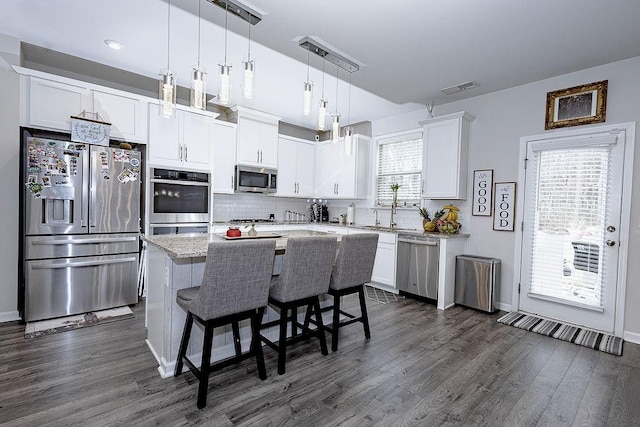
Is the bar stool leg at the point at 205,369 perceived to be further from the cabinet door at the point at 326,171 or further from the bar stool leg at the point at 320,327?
the cabinet door at the point at 326,171

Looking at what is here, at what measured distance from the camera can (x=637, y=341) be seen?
3006 millimetres

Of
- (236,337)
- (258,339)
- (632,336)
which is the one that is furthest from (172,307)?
(632,336)

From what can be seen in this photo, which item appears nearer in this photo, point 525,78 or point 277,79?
point 525,78

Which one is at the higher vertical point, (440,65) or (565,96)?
(440,65)

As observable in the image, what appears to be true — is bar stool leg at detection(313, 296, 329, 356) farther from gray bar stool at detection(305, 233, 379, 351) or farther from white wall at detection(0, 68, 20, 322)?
white wall at detection(0, 68, 20, 322)

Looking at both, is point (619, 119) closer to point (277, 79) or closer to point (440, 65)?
point (440, 65)

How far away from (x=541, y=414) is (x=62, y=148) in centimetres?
455

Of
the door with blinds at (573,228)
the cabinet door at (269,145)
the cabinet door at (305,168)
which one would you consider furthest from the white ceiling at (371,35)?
the cabinet door at (305,168)

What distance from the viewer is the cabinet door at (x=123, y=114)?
3465 millimetres

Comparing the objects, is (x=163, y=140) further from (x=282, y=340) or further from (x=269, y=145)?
(x=282, y=340)

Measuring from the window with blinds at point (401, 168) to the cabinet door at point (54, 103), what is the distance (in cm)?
419

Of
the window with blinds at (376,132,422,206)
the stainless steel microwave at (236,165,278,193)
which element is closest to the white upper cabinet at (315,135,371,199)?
the window with blinds at (376,132,422,206)

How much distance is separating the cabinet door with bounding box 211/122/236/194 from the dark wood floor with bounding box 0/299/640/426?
237 cm

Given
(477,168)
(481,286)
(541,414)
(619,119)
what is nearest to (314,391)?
(541,414)
